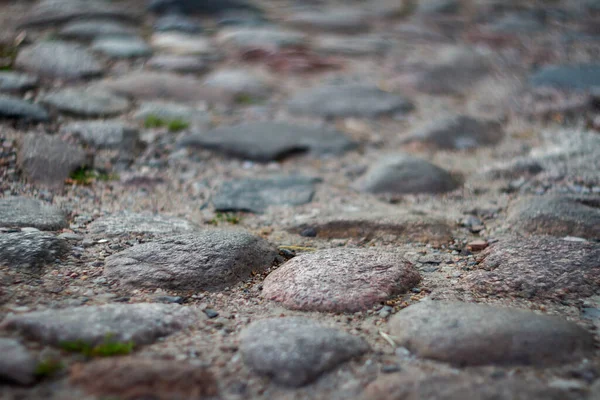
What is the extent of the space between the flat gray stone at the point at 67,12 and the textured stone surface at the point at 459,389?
3.13 meters

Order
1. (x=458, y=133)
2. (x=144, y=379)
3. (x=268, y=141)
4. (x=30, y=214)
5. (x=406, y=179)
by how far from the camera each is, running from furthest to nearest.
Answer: (x=458, y=133) → (x=268, y=141) → (x=406, y=179) → (x=30, y=214) → (x=144, y=379)

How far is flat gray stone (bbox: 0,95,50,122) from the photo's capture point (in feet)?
6.89

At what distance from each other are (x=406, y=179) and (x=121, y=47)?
6.41ft

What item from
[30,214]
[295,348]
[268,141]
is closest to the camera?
[295,348]

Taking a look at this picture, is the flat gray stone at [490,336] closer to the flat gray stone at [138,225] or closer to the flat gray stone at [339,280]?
the flat gray stone at [339,280]

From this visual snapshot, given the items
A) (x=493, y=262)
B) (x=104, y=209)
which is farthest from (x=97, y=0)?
(x=493, y=262)

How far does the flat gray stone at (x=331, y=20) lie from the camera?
161 inches

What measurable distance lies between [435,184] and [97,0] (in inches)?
116

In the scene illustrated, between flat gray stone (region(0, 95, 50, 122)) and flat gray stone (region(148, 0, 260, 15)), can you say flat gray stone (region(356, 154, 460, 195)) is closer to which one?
flat gray stone (region(0, 95, 50, 122))

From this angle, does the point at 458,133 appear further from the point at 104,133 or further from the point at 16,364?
the point at 16,364

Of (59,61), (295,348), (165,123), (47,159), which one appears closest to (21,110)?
(47,159)

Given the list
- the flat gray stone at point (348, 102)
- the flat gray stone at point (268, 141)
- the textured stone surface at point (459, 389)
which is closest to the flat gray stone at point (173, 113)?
the flat gray stone at point (268, 141)

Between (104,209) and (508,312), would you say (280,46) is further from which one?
(508,312)

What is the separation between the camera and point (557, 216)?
163 centimetres
